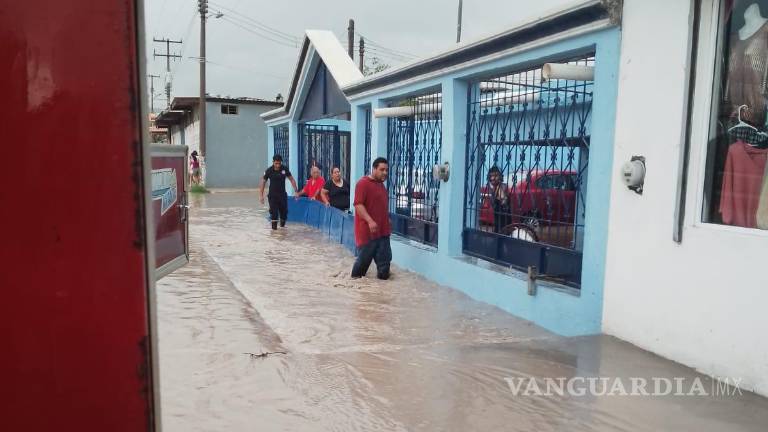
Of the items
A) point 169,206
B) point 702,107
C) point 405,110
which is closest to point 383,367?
point 169,206

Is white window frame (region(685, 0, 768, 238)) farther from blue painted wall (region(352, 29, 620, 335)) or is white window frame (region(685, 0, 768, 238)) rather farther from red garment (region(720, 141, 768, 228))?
blue painted wall (region(352, 29, 620, 335))

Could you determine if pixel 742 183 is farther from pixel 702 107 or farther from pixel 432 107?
pixel 432 107

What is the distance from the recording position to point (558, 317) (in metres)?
5.39

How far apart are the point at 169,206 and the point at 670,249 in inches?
130

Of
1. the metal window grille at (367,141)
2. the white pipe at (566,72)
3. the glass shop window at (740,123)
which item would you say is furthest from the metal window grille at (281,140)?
the glass shop window at (740,123)

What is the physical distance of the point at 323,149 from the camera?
15.3 meters

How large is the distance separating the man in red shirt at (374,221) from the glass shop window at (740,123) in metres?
4.30

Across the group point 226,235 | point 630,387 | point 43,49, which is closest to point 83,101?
point 43,49

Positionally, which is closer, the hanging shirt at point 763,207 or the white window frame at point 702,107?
the hanging shirt at point 763,207

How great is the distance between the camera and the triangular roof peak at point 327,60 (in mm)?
11662

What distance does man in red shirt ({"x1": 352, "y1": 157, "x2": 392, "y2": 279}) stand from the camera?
7.70 meters

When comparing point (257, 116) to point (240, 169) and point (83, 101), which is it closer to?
point (240, 169)

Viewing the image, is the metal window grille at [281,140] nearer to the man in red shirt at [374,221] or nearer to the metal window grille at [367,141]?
the metal window grille at [367,141]

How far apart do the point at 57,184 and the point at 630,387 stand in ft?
11.7
